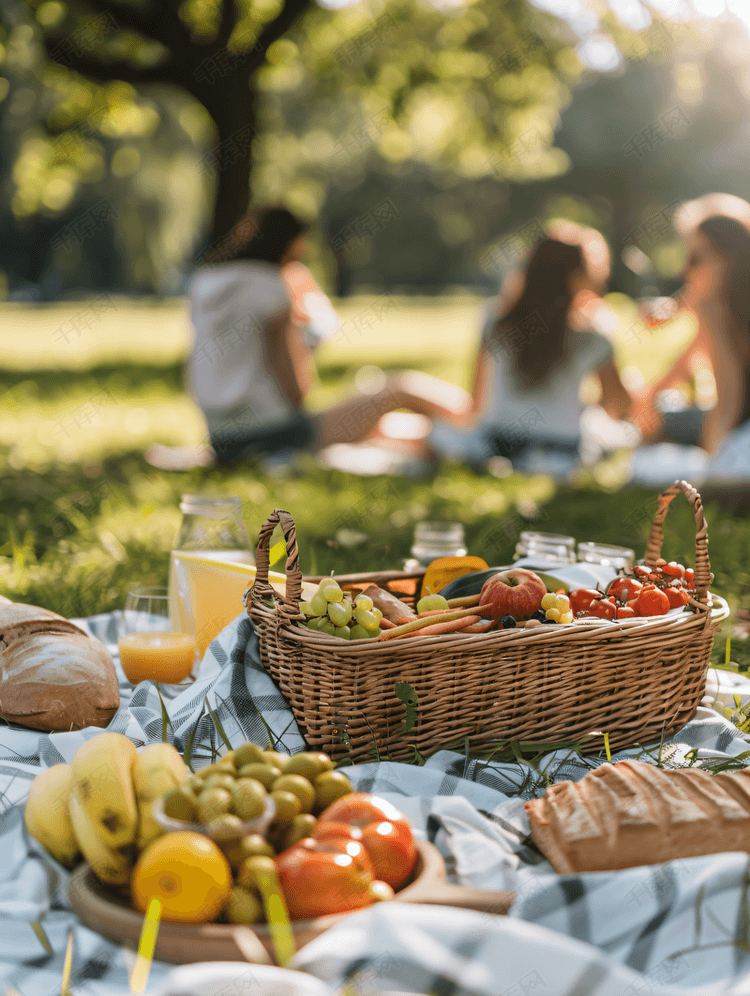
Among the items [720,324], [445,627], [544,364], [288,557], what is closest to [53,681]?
[288,557]

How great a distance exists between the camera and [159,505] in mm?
4512

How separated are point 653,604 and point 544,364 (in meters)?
3.81

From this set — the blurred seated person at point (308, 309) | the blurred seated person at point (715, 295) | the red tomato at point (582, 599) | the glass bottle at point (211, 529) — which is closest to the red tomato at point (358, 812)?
the red tomato at point (582, 599)

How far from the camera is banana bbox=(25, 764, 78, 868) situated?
1299mm

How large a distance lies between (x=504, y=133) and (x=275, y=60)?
2.55m

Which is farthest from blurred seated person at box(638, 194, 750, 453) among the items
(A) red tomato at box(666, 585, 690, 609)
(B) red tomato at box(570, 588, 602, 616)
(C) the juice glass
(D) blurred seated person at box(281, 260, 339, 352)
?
(C) the juice glass

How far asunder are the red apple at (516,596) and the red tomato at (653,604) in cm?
21

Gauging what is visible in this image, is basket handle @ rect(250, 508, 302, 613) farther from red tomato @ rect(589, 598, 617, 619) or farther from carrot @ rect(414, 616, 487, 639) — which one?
red tomato @ rect(589, 598, 617, 619)

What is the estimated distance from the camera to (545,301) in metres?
5.25

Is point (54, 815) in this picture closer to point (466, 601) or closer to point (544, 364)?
point (466, 601)

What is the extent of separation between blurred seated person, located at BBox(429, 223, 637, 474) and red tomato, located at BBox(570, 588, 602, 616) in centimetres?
351

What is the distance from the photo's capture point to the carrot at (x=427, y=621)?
1679 millimetres

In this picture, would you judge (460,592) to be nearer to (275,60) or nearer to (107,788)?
(107,788)

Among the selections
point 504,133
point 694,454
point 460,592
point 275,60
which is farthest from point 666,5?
point 460,592
